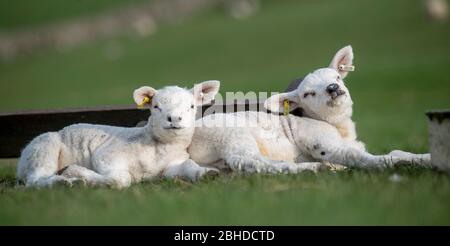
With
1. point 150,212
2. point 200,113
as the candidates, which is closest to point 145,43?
point 200,113

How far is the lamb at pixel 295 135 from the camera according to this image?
661cm

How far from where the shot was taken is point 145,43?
1620 inches

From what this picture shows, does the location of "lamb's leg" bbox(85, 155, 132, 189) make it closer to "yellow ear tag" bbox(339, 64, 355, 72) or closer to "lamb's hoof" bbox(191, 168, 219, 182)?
"lamb's hoof" bbox(191, 168, 219, 182)

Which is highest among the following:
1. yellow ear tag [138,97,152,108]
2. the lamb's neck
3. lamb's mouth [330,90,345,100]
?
lamb's mouth [330,90,345,100]

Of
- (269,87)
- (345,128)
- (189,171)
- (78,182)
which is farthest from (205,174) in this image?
(269,87)

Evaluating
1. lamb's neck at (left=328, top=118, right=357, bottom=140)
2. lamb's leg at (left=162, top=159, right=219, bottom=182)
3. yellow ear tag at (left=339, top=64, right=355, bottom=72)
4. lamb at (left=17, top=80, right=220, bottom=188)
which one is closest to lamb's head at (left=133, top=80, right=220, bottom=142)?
lamb at (left=17, top=80, right=220, bottom=188)

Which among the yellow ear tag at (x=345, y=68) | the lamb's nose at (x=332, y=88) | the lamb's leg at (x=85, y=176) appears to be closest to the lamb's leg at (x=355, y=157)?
the lamb's nose at (x=332, y=88)

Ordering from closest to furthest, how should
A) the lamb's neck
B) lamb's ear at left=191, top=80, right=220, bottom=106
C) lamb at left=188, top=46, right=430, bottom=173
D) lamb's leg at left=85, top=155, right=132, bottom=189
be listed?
lamb's leg at left=85, top=155, right=132, bottom=189, lamb at left=188, top=46, right=430, bottom=173, lamb's ear at left=191, top=80, right=220, bottom=106, the lamb's neck

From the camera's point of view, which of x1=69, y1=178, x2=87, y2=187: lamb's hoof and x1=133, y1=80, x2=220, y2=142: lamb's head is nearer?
x1=69, y1=178, x2=87, y2=187: lamb's hoof

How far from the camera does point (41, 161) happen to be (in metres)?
6.64

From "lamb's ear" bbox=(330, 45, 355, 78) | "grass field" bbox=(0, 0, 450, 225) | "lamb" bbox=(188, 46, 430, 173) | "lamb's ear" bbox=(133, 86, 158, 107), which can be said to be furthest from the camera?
"lamb's ear" bbox=(330, 45, 355, 78)

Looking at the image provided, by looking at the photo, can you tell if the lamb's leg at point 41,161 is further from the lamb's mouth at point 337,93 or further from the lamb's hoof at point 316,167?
the lamb's mouth at point 337,93

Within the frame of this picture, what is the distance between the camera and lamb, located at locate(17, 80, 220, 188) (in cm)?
651
